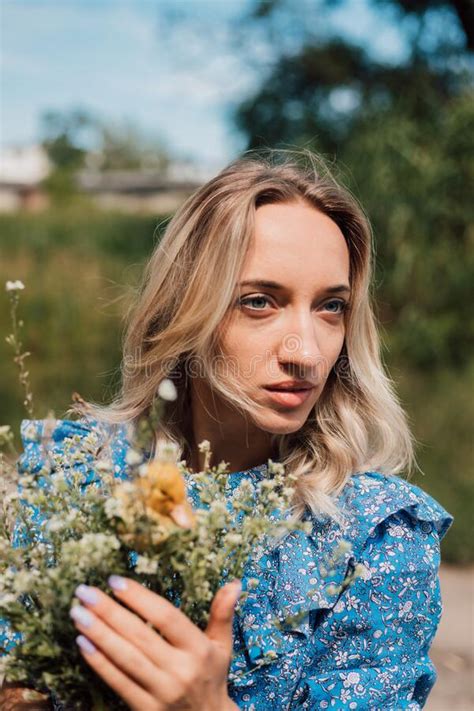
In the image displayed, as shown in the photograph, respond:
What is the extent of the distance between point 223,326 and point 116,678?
0.85 m

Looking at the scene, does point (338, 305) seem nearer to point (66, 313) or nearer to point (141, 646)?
point (141, 646)

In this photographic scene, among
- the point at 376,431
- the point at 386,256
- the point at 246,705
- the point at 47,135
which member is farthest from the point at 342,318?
the point at 47,135

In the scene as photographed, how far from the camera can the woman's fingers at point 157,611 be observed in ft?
4.15

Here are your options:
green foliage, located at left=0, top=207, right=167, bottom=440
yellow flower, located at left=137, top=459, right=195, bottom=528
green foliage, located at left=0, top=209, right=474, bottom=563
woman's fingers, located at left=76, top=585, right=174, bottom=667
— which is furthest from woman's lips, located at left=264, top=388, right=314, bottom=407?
green foliage, located at left=0, top=207, right=167, bottom=440

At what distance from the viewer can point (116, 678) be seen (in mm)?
1266

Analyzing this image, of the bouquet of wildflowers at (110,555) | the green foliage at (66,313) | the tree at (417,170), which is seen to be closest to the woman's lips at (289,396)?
the bouquet of wildflowers at (110,555)

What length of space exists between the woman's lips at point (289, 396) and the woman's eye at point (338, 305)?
0.21 meters

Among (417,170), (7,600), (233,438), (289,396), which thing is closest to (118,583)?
(7,600)

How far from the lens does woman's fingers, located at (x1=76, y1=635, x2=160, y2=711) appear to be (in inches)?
49.8

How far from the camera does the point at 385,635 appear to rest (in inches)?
70.6

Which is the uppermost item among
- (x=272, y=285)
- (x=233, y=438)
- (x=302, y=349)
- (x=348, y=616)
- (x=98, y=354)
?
(x=272, y=285)

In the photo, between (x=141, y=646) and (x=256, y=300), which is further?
(x=256, y=300)

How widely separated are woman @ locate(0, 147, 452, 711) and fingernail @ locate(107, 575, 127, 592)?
1.45ft

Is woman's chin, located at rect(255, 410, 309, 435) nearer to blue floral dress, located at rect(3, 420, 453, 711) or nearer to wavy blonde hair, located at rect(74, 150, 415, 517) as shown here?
wavy blonde hair, located at rect(74, 150, 415, 517)
